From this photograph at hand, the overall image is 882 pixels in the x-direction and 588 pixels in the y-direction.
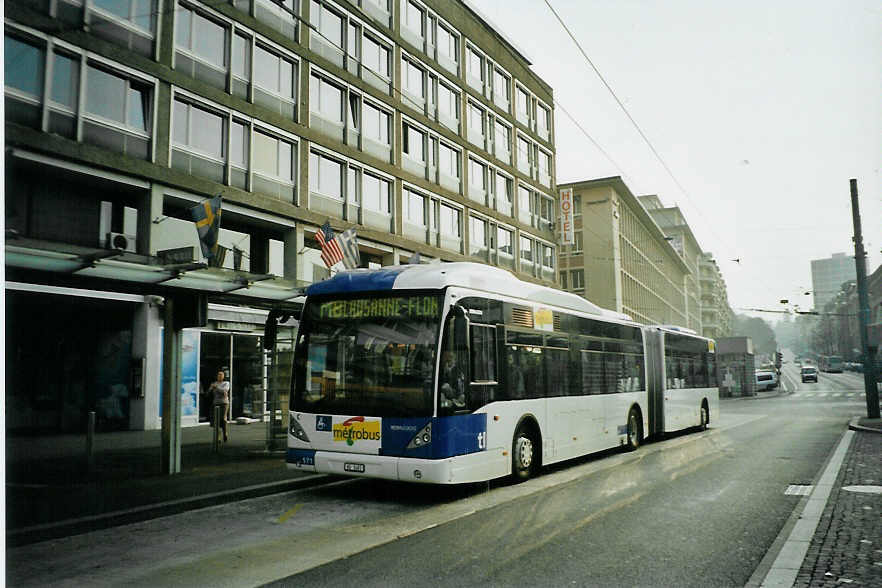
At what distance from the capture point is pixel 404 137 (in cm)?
3061

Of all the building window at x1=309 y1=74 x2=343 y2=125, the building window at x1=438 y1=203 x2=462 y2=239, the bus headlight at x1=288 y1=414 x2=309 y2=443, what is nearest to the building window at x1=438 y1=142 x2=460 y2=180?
the building window at x1=438 y1=203 x2=462 y2=239

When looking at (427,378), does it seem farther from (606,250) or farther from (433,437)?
(606,250)

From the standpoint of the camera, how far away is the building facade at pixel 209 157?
1720cm

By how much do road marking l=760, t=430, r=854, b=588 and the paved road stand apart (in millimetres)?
204

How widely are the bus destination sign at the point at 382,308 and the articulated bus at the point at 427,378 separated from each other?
15 millimetres

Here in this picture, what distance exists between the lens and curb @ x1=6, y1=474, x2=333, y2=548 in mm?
7145

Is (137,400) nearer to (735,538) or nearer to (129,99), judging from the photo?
(129,99)

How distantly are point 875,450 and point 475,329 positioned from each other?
10.2 meters

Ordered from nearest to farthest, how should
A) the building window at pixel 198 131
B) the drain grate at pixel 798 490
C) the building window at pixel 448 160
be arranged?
the drain grate at pixel 798 490, the building window at pixel 198 131, the building window at pixel 448 160

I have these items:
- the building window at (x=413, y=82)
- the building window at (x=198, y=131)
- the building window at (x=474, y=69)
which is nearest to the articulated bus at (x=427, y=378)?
the building window at (x=198, y=131)

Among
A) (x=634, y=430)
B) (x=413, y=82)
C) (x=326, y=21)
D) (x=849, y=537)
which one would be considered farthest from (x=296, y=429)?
(x=413, y=82)

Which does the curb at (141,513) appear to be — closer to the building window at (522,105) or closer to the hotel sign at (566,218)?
the building window at (522,105)

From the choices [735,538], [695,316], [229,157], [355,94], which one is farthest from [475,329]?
[695,316]

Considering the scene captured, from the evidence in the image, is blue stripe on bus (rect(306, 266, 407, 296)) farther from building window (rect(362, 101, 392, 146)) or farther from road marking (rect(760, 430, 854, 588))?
building window (rect(362, 101, 392, 146))
